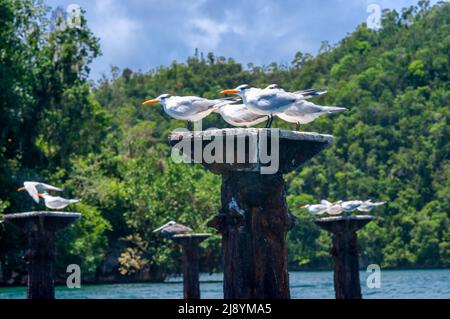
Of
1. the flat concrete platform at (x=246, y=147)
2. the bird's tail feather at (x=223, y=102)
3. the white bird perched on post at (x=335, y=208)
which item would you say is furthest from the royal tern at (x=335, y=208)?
the flat concrete platform at (x=246, y=147)

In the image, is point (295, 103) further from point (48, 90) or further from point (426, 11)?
point (426, 11)

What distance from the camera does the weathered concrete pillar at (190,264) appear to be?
49.8ft

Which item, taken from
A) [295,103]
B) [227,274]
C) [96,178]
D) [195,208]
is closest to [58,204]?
[295,103]

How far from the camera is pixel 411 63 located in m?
61.1

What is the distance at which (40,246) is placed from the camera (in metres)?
12.4

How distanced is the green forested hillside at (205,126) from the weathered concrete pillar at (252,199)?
2132 centimetres

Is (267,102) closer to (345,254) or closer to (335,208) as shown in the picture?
(345,254)

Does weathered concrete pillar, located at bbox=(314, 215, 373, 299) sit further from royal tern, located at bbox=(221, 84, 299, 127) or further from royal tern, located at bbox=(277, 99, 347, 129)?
royal tern, located at bbox=(221, 84, 299, 127)

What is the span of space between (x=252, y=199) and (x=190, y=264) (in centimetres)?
903

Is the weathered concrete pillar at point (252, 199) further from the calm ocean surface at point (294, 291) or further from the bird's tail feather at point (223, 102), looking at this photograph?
the calm ocean surface at point (294, 291)

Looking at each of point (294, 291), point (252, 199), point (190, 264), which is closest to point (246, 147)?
point (252, 199)

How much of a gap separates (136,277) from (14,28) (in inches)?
549

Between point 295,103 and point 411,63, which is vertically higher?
point 411,63
